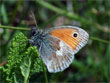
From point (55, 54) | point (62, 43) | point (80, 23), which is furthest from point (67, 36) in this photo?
point (80, 23)

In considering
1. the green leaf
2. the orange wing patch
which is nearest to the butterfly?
the orange wing patch

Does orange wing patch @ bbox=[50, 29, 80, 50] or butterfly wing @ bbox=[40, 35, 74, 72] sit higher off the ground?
orange wing patch @ bbox=[50, 29, 80, 50]

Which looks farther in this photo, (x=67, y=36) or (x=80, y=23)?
(x=80, y=23)

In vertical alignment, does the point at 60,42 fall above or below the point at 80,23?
below

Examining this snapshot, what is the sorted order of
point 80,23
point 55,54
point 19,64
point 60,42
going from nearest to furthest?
point 19,64, point 55,54, point 60,42, point 80,23

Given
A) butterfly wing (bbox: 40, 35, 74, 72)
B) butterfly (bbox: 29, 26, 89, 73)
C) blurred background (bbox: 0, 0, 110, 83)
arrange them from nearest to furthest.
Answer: butterfly wing (bbox: 40, 35, 74, 72)
butterfly (bbox: 29, 26, 89, 73)
blurred background (bbox: 0, 0, 110, 83)

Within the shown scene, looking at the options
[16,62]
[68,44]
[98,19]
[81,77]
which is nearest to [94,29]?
[98,19]

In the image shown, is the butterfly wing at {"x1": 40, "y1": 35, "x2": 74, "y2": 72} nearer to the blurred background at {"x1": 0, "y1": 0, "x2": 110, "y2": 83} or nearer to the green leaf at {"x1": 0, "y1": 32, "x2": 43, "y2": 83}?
the green leaf at {"x1": 0, "y1": 32, "x2": 43, "y2": 83}

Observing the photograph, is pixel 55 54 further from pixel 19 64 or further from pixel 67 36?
pixel 19 64
